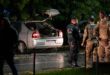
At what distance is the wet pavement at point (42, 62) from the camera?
2174cm

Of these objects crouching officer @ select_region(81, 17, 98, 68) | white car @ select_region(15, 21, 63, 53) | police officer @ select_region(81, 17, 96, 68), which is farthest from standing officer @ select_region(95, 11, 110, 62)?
white car @ select_region(15, 21, 63, 53)

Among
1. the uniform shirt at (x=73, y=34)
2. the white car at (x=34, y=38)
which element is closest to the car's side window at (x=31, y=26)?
the white car at (x=34, y=38)

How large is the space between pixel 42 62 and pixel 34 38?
4.37m

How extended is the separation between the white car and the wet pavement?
57 cm

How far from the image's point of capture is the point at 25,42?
1134 inches

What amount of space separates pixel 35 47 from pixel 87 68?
378 inches

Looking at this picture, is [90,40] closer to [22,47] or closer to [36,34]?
[36,34]

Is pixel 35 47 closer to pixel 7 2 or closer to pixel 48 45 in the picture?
pixel 48 45

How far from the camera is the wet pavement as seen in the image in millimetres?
21741

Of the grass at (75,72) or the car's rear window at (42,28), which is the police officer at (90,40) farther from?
the car's rear window at (42,28)

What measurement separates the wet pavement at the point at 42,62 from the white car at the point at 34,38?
1.87ft

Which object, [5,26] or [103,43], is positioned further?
[103,43]

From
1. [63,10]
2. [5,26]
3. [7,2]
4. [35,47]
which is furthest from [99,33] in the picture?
[63,10]

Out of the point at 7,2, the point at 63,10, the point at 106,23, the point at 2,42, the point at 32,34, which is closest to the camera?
the point at 2,42
